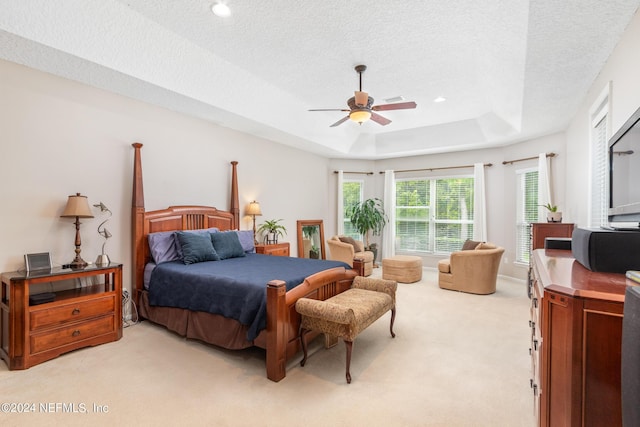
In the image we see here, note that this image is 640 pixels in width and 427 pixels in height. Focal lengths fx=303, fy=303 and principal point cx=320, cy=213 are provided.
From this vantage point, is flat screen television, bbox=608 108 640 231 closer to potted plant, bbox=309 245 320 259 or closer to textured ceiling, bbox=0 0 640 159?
textured ceiling, bbox=0 0 640 159

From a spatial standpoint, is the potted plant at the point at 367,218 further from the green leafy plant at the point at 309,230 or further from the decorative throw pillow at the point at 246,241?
the decorative throw pillow at the point at 246,241

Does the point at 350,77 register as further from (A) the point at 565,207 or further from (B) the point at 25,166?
(A) the point at 565,207

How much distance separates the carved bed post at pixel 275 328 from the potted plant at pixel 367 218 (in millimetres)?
4918

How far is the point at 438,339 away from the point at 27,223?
425 cm

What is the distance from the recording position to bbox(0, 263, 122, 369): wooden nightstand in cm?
250

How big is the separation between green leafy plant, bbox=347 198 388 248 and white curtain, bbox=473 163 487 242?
1.97 m

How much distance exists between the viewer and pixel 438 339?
3199 mm

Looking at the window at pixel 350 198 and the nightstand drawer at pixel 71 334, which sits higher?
the window at pixel 350 198

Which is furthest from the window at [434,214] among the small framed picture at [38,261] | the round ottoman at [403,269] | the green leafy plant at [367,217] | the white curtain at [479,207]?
the small framed picture at [38,261]

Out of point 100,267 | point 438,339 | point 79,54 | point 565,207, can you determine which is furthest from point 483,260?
point 79,54

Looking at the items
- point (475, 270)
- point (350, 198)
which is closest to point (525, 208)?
point (475, 270)

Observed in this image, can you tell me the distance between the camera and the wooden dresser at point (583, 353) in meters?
0.94

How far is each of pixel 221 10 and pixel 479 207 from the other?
5.74 meters

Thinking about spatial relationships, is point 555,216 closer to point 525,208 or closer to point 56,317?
point 525,208
